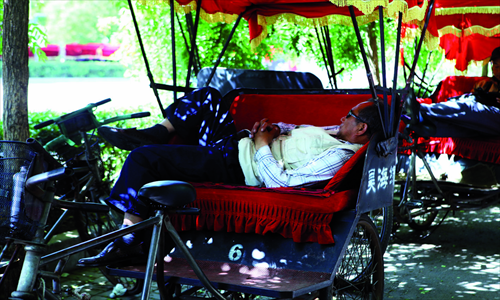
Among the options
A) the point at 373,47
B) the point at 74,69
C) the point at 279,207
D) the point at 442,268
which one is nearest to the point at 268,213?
the point at 279,207

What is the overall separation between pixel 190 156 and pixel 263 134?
502 mm

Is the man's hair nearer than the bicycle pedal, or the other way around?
the man's hair

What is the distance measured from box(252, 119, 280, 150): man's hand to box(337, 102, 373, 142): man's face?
17.7 inches

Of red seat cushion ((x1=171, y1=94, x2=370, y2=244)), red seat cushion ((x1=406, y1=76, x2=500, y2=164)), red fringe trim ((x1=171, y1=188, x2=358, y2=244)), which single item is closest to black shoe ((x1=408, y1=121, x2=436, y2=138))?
red seat cushion ((x1=406, y1=76, x2=500, y2=164))

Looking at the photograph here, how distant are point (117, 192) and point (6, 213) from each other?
32.2 inches

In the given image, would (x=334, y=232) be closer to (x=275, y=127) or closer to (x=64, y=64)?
(x=275, y=127)

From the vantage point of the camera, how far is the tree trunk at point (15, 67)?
366 cm

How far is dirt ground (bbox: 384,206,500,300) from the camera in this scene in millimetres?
4113

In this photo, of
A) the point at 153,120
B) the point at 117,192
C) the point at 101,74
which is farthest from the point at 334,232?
the point at 101,74

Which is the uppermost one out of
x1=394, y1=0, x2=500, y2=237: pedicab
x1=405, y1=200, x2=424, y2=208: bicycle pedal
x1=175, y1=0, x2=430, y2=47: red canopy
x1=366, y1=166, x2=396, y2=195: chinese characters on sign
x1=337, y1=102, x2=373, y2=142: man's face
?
x1=175, y1=0, x2=430, y2=47: red canopy

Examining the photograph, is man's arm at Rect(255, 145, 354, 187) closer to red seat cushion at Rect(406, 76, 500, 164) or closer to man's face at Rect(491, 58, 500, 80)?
red seat cushion at Rect(406, 76, 500, 164)

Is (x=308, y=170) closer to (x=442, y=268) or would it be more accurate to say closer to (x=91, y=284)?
(x=91, y=284)

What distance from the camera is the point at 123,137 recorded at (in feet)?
11.6

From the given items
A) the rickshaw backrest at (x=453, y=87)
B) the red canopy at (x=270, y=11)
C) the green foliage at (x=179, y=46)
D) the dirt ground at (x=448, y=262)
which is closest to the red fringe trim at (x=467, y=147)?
the dirt ground at (x=448, y=262)
